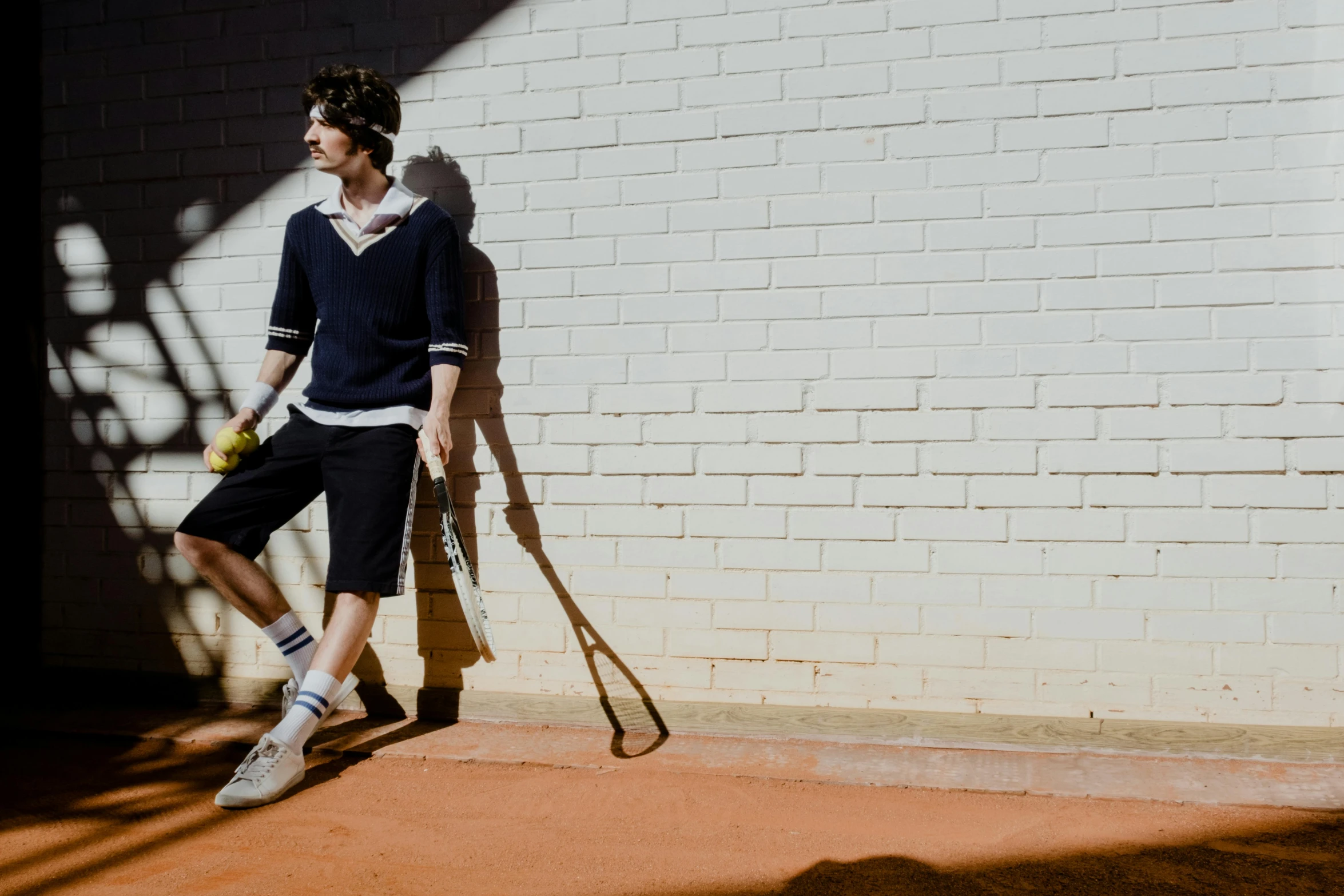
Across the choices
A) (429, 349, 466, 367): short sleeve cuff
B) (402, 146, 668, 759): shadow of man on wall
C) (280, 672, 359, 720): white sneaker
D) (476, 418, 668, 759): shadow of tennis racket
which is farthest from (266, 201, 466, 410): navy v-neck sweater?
(280, 672, 359, 720): white sneaker

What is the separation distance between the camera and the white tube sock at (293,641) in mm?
3211

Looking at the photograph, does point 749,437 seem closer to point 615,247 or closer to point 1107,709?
point 615,247

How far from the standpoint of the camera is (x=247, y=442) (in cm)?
312

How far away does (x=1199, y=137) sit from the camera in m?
3.00

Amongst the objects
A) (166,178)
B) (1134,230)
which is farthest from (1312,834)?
(166,178)

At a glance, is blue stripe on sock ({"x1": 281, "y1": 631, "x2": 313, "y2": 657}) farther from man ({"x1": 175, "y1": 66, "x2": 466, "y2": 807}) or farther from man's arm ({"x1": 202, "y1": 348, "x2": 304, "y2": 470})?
man's arm ({"x1": 202, "y1": 348, "x2": 304, "y2": 470})

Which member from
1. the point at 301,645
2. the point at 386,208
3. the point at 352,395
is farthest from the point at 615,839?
the point at 386,208

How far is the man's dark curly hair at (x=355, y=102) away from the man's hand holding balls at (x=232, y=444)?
0.95 m

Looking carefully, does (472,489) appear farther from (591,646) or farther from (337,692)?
(337,692)

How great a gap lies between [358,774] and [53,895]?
0.89m

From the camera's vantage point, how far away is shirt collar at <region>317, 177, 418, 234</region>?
10.5ft

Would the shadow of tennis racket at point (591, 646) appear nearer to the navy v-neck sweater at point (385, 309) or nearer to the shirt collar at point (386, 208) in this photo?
the navy v-neck sweater at point (385, 309)

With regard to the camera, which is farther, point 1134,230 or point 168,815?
point 1134,230

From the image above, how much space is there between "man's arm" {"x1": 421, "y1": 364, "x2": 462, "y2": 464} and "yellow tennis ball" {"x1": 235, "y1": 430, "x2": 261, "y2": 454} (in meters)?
0.56
